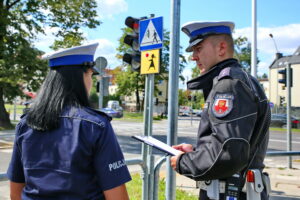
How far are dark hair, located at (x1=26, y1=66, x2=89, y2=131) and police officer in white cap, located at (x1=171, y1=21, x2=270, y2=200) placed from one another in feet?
2.43

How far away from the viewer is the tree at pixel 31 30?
1694 cm

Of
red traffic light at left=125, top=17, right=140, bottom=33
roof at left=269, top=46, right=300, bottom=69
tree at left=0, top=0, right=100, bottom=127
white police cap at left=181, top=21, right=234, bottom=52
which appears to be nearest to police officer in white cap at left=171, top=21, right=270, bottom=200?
white police cap at left=181, top=21, right=234, bottom=52

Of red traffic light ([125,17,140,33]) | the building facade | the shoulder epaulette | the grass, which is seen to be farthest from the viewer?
the building facade

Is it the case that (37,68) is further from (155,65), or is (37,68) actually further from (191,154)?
(191,154)

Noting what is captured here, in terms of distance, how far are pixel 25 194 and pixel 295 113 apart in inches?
1965

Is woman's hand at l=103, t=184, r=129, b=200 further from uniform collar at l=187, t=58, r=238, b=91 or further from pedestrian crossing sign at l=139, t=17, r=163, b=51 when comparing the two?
pedestrian crossing sign at l=139, t=17, r=163, b=51

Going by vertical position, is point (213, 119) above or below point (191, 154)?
above

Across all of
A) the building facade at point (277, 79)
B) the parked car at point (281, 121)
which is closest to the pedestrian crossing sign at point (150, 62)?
the parked car at point (281, 121)

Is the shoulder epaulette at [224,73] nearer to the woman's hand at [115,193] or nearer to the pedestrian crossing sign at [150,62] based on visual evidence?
the woman's hand at [115,193]

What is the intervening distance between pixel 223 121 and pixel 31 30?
60.2ft

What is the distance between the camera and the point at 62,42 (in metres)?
18.0

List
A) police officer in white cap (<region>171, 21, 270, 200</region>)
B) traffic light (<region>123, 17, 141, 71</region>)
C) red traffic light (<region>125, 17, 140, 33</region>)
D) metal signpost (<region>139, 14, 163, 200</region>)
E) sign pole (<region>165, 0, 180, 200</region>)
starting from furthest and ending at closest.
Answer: red traffic light (<region>125, 17, 140, 33</region>) → traffic light (<region>123, 17, 141, 71</region>) → metal signpost (<region>139, 14, 163, 200</region>) → sign pole (<region>165, 0, 180, 200</region>) → police officer in white cap (<region>171, 21, 270, 200</region>)

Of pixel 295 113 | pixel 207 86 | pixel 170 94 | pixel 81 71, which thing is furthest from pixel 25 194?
pixel 295 113

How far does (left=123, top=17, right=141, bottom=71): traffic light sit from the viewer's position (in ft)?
17.5
